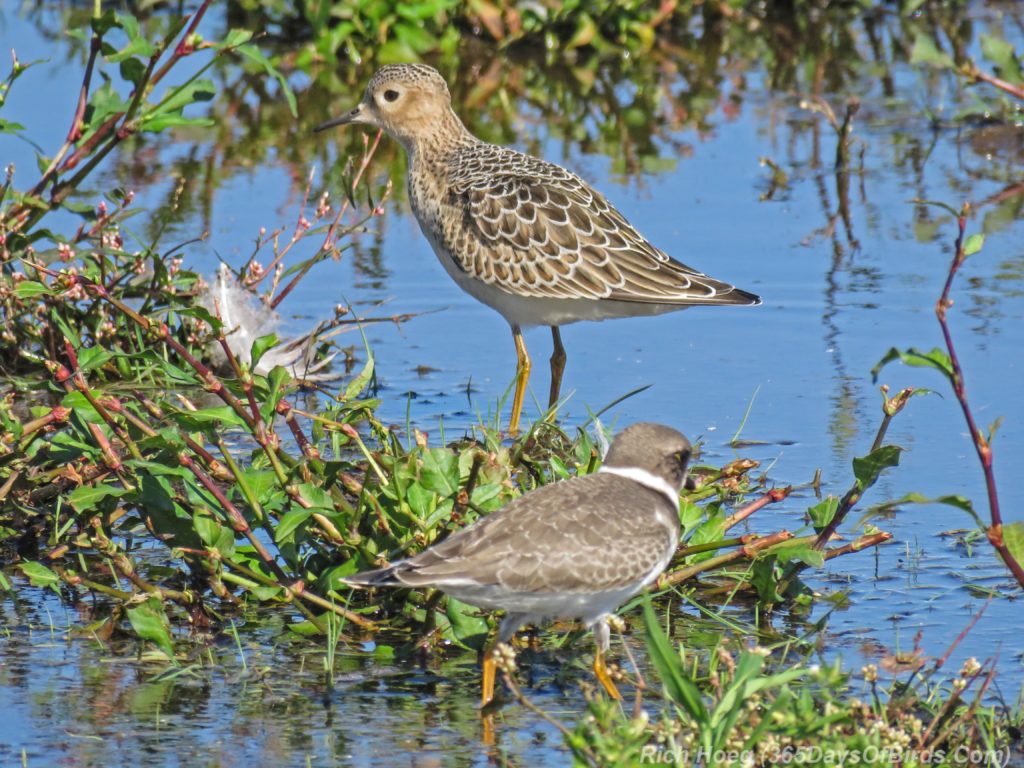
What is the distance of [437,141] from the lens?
8469mm

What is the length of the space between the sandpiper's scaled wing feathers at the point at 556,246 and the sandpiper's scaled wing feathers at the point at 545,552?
8.57 ft

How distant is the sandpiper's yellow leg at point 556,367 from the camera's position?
24.8 feet

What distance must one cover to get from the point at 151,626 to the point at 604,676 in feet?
4.32

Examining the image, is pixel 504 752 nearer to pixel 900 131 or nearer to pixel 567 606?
pixel 567 606

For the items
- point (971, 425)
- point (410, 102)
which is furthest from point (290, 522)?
point (410, 102)

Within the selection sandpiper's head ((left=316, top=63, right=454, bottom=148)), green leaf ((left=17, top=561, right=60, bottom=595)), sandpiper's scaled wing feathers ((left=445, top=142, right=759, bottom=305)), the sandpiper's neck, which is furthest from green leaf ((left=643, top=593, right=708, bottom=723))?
sandpiper's head ((left=316, top=63, right=454, bottom=148))

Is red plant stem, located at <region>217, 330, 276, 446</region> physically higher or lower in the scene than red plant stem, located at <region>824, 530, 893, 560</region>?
higher

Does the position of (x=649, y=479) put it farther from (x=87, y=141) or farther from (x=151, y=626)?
(x=87, y=141)

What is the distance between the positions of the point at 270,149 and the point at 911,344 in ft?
16.7

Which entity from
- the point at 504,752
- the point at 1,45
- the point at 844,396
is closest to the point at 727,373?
the point at 844,396

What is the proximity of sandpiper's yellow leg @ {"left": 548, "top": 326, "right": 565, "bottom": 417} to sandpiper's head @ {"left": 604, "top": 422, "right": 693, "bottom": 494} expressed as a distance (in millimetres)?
2298

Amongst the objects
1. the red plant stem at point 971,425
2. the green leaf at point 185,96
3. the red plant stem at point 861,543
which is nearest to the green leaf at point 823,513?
the red plant stem at point 861,543

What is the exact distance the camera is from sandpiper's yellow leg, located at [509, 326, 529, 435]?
7258 millimetres

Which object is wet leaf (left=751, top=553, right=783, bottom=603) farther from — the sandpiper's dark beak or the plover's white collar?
the sandpiper's dark beak
